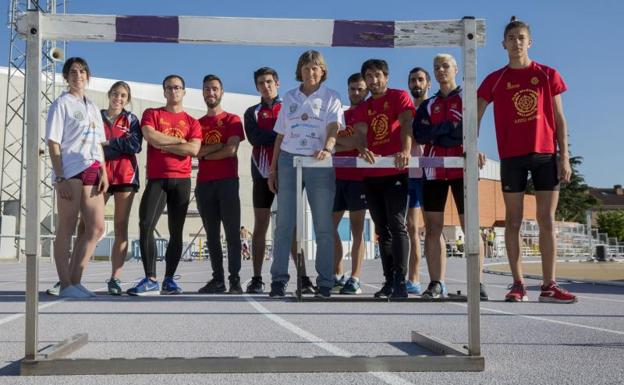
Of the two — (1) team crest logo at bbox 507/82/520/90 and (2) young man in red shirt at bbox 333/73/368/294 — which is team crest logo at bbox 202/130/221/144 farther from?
(1) team crest logo at bbox 507/82/520/90

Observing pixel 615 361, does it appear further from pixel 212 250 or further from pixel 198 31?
pixel 212 250

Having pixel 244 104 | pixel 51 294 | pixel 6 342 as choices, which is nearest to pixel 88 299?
pixel 51 294

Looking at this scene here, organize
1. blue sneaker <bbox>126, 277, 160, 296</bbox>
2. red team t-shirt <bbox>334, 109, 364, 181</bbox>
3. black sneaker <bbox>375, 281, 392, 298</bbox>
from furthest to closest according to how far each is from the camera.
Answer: red team t-shirt <bbox>334, 109, 364, 181</bbox> < blue sneaker <bbox>126, 277, 160, 296</bbox> < black sneaker <bbox>375, 281, 392, 298</bbox>

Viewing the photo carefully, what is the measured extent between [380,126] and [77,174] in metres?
2.68

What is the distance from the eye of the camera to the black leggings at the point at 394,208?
20.1 feet

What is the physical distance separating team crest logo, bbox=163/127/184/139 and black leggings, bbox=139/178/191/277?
0.43m

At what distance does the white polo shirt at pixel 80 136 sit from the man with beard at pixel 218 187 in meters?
1.22

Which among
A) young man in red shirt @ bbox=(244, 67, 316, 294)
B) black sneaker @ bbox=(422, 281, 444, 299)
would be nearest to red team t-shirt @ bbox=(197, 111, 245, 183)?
A: young man in red shirt @ bbox=(244, 67, 316, 294)

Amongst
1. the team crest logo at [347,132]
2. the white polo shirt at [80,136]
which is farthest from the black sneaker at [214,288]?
the team crest logo at [347,132]

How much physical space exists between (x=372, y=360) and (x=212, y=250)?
182 inches

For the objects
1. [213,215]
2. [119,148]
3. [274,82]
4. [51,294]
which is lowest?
[51,294]

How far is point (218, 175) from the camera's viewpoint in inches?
286

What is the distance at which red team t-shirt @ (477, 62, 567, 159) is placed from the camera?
604cm

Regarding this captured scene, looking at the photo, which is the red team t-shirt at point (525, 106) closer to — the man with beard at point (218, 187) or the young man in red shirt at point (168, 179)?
the man with beard at point (218, 187)
